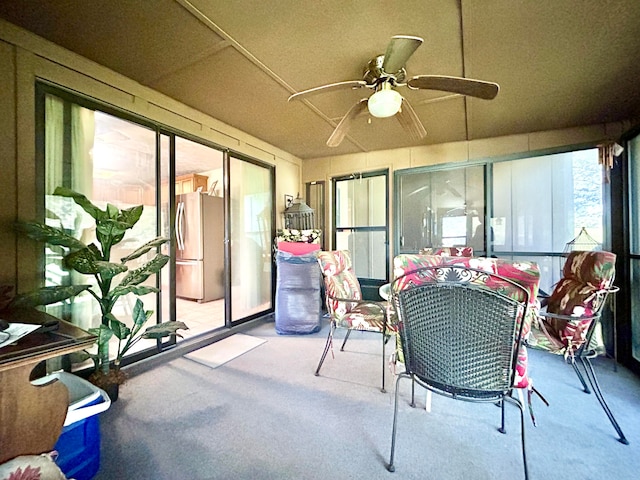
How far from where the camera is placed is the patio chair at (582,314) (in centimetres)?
163

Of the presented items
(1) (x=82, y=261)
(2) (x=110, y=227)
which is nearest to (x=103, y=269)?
(1) (x=82, y=261)

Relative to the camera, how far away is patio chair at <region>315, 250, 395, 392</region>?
7.18 feet

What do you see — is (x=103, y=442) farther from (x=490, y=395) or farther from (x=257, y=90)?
(x=257, y=90)

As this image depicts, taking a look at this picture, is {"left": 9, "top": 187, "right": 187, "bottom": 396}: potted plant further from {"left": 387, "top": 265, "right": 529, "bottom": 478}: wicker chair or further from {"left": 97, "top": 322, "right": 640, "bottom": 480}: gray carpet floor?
{"left": 387, "top": 265, "right": 529, "bottom": 478}: wicker chair

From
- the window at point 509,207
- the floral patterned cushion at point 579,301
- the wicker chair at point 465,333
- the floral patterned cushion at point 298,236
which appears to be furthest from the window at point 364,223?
the wicker chair at point 465,333

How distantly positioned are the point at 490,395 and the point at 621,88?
2.99m

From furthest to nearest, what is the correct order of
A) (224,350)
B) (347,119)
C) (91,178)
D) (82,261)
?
(224,350), (347,119), (91,178), (82,261)

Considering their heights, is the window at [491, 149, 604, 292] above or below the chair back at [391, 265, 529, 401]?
above

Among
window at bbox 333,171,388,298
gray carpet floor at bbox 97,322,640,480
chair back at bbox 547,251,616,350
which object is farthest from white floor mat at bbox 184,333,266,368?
chair back at bbox 547,251,616,350

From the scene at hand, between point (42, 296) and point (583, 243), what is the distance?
4.88 metres

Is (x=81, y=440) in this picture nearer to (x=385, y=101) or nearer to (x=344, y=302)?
(x=344, y=302)

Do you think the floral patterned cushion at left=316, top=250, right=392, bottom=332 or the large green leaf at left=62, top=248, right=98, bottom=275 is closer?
the large green leaf at left=62, top=248, right=98, bottom=275

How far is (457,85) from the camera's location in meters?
1.87

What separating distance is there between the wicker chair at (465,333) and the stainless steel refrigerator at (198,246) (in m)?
4.41
